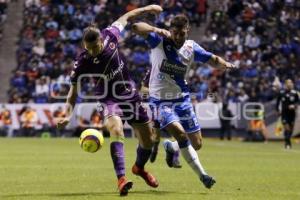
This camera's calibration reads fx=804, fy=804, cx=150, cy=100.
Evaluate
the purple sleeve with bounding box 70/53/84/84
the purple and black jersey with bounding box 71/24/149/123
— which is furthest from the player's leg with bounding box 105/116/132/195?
the purple sleeve with bounding box 70/53/84/84

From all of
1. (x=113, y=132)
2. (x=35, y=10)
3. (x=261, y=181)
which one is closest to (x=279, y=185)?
(x=261, y=181)

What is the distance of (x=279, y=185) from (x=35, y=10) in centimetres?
3140

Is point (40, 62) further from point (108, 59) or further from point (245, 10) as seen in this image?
point (108, 59)

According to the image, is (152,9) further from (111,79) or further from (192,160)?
(192,160)

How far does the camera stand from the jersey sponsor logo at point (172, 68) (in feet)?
39.2

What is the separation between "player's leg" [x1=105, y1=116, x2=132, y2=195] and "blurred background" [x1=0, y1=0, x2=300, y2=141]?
22.1 metres

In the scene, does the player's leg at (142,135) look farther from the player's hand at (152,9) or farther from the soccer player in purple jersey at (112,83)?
the player's hand at (152,9)

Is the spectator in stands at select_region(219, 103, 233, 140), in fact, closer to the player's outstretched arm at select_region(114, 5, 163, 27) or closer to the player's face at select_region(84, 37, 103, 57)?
the player's outstretched arm at select_region(114, 5, 163, 27)

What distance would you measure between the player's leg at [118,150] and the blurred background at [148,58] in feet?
72.4

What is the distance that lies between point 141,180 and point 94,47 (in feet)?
11.3

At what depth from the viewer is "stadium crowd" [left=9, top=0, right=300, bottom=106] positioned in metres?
35.0

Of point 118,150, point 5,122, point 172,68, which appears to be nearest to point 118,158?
point 118,150

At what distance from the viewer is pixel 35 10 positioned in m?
42.3

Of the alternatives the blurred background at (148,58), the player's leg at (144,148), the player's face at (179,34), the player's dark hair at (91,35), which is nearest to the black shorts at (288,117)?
the blurred background at (148,58)
